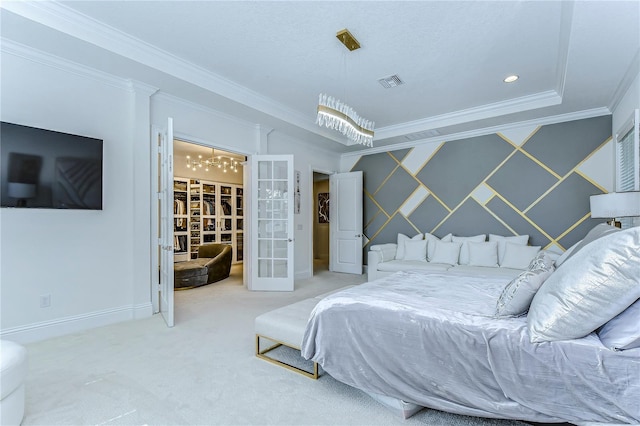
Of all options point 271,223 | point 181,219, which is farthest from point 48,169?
point 181,219

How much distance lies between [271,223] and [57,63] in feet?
10.7

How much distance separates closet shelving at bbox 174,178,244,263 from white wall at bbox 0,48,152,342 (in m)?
3.78

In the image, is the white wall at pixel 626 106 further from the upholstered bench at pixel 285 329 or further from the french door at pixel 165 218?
the french door at pixel 165 218

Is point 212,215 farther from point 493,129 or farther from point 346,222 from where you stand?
point 493,129

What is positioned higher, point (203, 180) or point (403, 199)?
point (203, 180)

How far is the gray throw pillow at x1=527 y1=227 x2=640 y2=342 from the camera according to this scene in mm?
1300

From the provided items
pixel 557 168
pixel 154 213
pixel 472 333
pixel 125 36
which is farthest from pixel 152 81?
pixel 557 168

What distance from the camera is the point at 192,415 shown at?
1.81 metres

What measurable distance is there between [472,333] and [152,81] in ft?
12.8

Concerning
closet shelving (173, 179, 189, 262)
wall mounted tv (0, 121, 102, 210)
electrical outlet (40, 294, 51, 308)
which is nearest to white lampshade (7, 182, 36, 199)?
wall mounted tv (0, 121, 102, 210)

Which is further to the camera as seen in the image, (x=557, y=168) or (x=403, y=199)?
(x=403, y=199)

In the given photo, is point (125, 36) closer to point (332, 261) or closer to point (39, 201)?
point (39, 201)

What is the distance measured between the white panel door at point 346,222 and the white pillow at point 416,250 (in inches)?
49.2

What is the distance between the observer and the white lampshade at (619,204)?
268 centimetres
